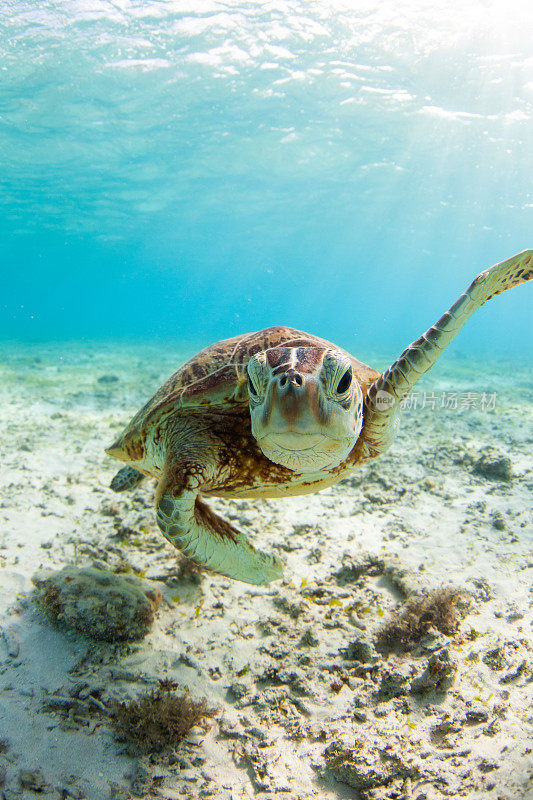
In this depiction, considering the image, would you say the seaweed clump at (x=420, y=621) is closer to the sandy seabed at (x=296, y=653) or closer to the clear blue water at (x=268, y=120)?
the sandy seabed at (x=296, y=653)

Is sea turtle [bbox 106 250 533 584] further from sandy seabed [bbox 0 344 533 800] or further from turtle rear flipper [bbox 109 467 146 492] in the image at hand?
turtle rear flipper [bbox 109 467 146 492]

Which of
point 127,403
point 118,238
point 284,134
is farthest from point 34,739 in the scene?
point 118,238

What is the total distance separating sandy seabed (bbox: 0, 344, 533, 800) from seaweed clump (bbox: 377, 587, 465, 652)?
2.1 inches

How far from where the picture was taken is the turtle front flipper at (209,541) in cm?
221

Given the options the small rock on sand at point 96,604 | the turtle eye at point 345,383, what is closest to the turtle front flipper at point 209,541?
the small rock on sand at point 96,604

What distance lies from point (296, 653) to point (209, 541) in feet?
2.84

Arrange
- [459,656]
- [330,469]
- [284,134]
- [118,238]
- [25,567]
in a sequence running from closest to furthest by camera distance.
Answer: [459,656] → [330,469] → [25,567] → [284,134] → [118,238]

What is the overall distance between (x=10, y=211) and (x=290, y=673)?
44.2m

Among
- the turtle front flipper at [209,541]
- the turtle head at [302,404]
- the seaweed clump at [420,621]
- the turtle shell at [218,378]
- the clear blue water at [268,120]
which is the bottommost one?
the seaweed clump at [420,621]

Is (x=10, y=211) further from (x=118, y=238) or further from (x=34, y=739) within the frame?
(x=34, y=739)

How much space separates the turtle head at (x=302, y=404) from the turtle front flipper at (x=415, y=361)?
2.37ft

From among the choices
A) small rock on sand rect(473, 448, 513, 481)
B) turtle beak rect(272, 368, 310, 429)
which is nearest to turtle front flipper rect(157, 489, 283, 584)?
turtle beak rect(272, 368, 310, 429)

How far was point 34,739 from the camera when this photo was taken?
1.82 metres

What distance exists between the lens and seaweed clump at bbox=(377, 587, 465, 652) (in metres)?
2.46
